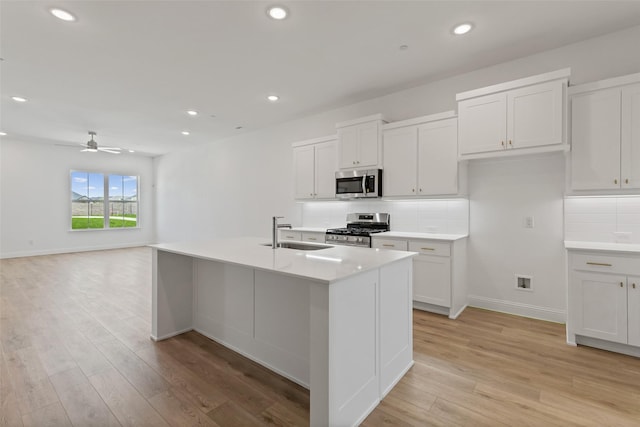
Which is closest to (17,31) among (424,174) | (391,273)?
(391,273)

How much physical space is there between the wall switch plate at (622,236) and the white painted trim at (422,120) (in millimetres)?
1921

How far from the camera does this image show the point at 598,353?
2.50 metres

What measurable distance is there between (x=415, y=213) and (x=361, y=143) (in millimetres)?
1223

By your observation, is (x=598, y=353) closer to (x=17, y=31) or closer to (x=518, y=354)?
(x=518, y=354)

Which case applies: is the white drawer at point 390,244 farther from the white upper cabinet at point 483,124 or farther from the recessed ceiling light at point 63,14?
the recessed ceiling light at point 63,14

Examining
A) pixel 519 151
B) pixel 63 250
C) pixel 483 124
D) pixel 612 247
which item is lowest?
pixel 63 250

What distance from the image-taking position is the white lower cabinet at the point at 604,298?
240 centimetres

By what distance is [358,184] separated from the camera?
4180mm

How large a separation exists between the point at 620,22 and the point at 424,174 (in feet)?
6.95

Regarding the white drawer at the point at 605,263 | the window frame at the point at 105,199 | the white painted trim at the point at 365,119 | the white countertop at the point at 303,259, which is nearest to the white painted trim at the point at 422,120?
the white painted trim at the point at 365,119

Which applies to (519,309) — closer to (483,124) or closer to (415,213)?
(415,213)

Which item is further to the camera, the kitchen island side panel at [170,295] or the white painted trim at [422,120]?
the white painted trim at [422,120]

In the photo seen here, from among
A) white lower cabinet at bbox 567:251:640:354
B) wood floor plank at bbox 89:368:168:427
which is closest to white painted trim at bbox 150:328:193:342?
wood floor plank at bbox 89:368:168:427

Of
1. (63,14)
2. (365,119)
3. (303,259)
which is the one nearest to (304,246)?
(303,259)
